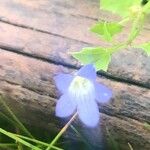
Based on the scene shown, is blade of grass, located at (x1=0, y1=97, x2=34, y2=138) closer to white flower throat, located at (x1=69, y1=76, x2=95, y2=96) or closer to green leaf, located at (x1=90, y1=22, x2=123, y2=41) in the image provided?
white flower throat, located at (x1=69, y1=76, x2=95, y2=96)

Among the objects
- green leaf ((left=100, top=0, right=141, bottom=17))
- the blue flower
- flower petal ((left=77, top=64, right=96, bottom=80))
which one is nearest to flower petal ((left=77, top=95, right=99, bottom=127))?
the blue flower

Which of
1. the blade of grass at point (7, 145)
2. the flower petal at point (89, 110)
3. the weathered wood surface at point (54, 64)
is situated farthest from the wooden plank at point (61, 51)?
the blade of grass at point (7, 145)

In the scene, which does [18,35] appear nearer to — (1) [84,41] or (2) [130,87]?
(1) [84,41]

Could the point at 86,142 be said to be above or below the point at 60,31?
below

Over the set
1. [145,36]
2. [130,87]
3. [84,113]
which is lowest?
[84,113]

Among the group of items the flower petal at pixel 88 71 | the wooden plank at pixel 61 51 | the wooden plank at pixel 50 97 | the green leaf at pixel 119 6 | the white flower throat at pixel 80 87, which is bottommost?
the flower petal at pixel 88 71

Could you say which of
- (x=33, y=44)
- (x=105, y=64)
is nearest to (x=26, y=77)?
(x=33, y=44)

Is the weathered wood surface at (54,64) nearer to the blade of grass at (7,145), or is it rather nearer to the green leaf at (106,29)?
the blade of grass at (7,145)
